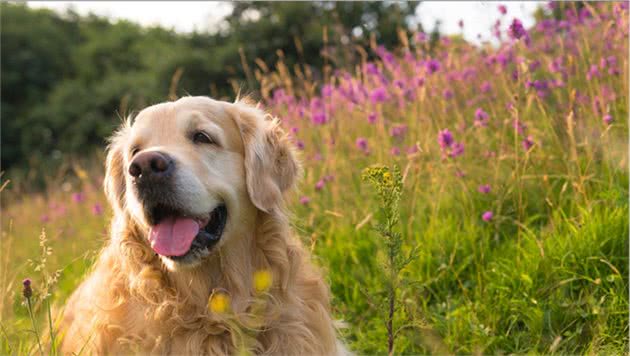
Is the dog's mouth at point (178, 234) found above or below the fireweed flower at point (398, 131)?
above

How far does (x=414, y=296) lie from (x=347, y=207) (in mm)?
1170

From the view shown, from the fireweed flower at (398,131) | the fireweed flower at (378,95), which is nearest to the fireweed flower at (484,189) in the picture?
the fireweed flower at (398,131)

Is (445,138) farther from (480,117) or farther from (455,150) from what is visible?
(480,117)

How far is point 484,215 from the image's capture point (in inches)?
135

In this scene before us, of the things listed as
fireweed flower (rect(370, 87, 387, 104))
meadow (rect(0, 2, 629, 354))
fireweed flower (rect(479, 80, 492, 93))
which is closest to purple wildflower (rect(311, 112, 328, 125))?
meadow (rect(0, 2, 629, 354))

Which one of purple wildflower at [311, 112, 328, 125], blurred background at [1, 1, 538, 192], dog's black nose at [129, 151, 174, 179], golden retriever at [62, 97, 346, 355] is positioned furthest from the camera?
blurred background at [1, 1, 538, 192]

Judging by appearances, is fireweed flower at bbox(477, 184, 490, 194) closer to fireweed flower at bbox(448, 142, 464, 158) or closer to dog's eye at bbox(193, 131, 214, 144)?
fireweed flower at bbox(448, 142, 464, 158)

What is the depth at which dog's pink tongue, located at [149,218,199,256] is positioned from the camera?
8.09ft

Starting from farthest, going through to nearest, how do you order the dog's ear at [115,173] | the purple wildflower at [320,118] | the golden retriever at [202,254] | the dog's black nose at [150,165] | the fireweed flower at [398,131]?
the purple wildflower at [320,118] → the fireweed flower at [398,131] → the dog's ear at [115,173] → the golden retriever at [202,254] → the dog's black nose at [150,165]

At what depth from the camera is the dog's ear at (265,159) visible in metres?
2.76

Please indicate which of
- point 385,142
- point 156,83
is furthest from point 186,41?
point 385,142

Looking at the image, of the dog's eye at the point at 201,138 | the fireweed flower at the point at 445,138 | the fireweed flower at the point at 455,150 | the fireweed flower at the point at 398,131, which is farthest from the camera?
the fireweed flower at the point at 398,131

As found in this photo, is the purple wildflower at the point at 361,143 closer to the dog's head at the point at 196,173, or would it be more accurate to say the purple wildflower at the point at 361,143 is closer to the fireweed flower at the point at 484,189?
the fireweed flower at the point at 484,189

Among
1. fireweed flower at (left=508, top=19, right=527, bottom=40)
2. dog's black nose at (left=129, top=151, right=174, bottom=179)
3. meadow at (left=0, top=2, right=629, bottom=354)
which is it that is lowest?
meadow at (left=0, top=2, right=629, bottom=354)
